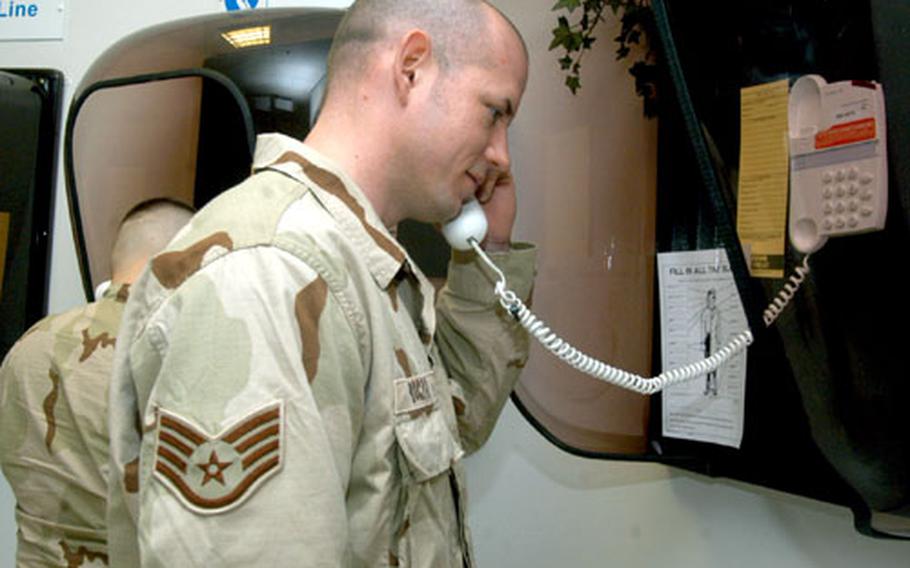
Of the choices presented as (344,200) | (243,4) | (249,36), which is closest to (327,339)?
(344,200)

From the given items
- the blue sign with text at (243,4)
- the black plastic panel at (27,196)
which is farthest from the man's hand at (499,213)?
the black plastic panel at (27,196)

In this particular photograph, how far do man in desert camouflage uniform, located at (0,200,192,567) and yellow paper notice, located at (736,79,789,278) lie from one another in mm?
849

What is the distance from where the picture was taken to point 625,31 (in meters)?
1.11

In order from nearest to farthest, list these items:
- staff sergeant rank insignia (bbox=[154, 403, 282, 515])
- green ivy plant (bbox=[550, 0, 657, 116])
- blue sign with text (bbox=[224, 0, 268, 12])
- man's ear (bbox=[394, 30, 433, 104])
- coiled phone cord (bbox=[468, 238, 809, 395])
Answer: staff sergeant rank insignia (bbox=[154, 403, 282, 515])
man's ear (bbox=[394, 30, 433, 104])
coiled phone cord (bbox=[468, 238, 809, 395])
green ivy plant (bbox=[550, 0, 657, 116])
blue sign with text (bbox=[224, 0, 268, 12])

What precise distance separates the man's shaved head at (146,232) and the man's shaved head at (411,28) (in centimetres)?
53

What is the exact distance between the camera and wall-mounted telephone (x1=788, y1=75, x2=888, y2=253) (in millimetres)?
752

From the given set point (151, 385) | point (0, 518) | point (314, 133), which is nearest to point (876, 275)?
point (314, 133)

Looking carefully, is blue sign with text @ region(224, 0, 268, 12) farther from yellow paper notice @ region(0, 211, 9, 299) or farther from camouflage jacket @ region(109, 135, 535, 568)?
camouflage jacket @ region(109, 135, 535, 568)

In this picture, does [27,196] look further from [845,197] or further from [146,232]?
[845,197]

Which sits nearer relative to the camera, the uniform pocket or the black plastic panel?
the uniform pocket

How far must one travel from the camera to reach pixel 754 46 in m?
0.95

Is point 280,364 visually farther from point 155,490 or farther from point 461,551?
point 461,551

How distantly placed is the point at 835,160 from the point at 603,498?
708 millimetres

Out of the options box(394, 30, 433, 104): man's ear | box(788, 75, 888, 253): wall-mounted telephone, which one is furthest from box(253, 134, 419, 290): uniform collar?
box(788, 75, 888, 253): wall-mounted telephone
